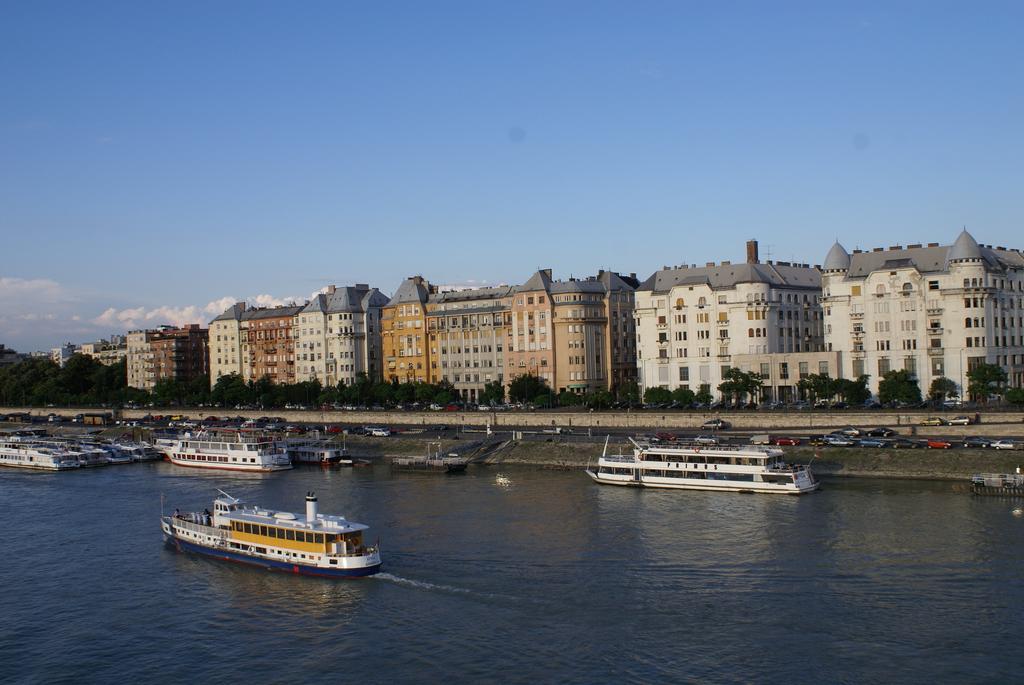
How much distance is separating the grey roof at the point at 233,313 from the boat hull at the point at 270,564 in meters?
107

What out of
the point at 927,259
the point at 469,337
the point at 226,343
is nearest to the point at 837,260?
the point at 927,259

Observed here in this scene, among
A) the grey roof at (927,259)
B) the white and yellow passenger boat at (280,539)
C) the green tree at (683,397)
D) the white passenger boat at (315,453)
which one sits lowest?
the white and yellow passenger boat at (280,539)

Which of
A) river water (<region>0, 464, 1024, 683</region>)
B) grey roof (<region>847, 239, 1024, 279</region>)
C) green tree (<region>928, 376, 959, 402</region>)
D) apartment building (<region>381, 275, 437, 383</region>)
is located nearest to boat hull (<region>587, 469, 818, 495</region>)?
river water (<region>0, 464, 1024, 683</region>)

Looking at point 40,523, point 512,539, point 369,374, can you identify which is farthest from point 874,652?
point 369,374

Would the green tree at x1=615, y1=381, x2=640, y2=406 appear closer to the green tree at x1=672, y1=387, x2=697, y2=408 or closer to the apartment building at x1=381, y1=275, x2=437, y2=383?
the green tree at x1=672, y1=387, x2=697, y2=408

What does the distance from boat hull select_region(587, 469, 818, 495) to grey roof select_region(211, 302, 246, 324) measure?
101 meters

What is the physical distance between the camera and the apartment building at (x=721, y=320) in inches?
3915

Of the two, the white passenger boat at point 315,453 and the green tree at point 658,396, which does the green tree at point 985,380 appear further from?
the white passenger boat at point 315,453

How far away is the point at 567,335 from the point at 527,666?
84099 millimetres

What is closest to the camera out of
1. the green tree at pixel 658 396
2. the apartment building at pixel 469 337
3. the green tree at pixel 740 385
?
the green tree at pixel 740 385

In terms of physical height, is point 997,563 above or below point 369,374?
below

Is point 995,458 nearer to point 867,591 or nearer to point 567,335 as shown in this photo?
point 867,591

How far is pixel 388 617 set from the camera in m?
37.4

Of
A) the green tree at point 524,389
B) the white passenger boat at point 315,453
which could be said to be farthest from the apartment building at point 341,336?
the white passenger boat at point 315,453
